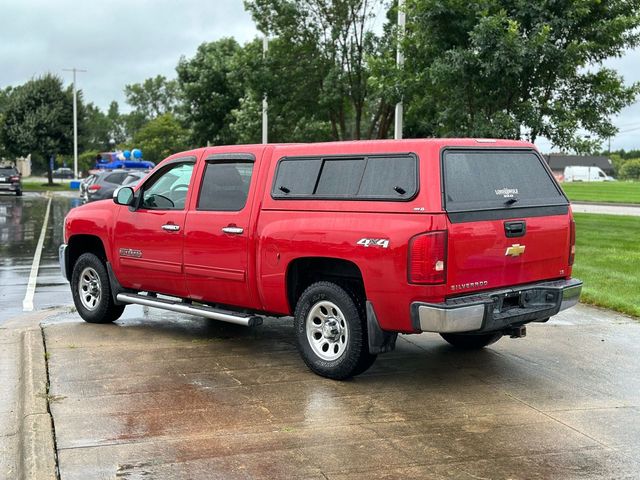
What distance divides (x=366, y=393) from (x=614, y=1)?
11997 millimetres

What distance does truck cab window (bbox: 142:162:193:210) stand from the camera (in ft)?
25.4

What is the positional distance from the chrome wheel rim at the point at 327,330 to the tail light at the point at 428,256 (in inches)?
34.4

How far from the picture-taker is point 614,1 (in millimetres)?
15297

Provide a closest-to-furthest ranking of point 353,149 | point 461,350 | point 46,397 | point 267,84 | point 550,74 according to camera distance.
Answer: point 46,397 < point 353,149 < point 461,350 < point 550,74 < point 267,84

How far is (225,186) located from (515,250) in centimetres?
267

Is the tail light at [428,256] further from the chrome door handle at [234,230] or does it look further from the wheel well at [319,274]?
the chrome door handle at [234,230]

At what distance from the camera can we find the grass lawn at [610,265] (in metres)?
10.1

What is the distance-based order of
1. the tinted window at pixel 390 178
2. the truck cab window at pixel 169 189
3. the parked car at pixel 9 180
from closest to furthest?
1. the tinted window at pixel 390 178
2. the truck cab window at pixel 169 189
3. the parked car at pixel 9 180

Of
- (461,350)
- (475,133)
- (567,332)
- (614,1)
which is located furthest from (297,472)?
(614,1)

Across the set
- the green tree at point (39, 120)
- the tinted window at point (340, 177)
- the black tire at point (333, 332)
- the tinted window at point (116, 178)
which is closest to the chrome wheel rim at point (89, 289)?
the black tire at point (333, 332)

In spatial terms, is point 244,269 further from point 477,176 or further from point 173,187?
point 477,176

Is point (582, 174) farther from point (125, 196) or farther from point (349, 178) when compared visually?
point (349, 178)

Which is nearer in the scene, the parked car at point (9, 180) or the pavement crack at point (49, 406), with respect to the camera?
the pavement crack at point (49, 406)

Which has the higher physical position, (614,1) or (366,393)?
(614,1)
